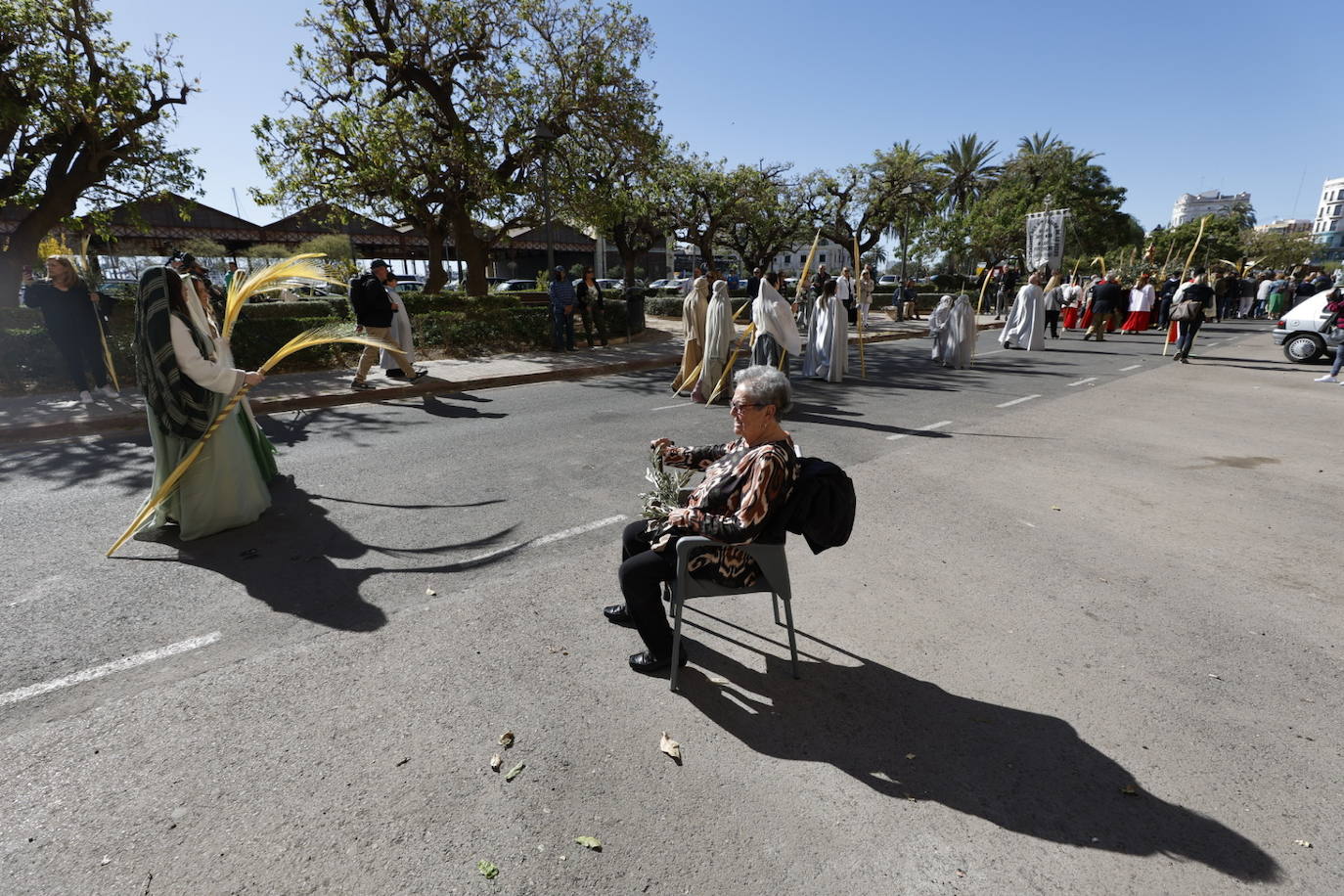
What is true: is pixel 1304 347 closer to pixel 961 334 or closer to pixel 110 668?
pixel 961 334

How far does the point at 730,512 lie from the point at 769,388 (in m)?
0.54

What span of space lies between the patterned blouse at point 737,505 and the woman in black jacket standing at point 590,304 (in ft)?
42.4

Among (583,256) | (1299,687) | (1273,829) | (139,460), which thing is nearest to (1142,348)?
(1299,687)

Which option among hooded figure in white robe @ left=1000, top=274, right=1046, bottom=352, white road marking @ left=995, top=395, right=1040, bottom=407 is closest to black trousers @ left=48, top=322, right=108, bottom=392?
white road marking @ left=995, top=395, right=1040, bottom=407

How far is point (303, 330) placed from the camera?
12.2 meters

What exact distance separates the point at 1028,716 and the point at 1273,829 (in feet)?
2.57

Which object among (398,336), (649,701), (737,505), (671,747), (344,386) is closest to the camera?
(671,747)

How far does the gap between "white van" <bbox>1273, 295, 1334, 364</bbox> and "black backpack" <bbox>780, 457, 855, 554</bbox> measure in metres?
17.4

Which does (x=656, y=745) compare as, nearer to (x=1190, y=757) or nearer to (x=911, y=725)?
(x=911, y=725)

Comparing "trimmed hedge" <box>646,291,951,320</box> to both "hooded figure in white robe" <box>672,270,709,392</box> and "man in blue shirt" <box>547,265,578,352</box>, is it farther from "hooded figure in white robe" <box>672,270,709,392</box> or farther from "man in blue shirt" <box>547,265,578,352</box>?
"hooded figure in white robe" <box>672,270,709,392</box>

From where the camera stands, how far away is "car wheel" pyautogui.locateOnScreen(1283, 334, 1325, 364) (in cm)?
1404

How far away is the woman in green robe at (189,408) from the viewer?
414 centimetres

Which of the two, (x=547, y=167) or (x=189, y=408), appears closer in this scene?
(x=189, y=408)

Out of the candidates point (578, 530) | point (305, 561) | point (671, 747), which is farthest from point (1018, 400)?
point (305, 561)
